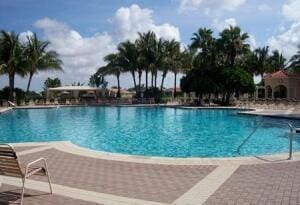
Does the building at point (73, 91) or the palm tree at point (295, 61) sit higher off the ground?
the palm tree at point (295, 61)

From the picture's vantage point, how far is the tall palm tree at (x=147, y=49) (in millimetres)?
47147

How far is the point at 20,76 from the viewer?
44781 millimetres

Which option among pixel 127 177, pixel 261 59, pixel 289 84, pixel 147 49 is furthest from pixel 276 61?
pixel 127 177

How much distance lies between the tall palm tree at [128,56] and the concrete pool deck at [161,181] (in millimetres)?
40288

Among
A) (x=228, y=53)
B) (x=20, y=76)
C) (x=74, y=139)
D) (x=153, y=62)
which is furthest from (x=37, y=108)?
(x=74, y=139)

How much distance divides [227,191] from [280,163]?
104 inches

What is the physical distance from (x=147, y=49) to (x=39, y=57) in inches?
496

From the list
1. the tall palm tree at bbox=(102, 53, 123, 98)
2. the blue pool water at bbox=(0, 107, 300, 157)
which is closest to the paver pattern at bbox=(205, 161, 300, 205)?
the blue pool water at bbox=(0, 107, 300, 157)

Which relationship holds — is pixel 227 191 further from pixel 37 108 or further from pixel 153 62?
pixel 153 62

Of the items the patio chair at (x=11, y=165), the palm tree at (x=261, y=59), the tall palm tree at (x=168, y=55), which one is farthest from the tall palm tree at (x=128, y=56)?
the patio chair at (x=11, y=165)

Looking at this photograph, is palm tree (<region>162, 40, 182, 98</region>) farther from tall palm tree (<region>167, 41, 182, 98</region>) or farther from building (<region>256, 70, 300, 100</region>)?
building (<region>256, 70, 300, 100</region>)

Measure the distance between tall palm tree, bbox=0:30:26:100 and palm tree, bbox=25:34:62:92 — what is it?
2.81 feet

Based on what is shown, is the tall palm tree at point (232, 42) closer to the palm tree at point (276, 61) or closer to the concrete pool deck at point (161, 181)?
the palm tree at point (276, 61)

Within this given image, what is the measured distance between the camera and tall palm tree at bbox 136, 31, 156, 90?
155ft
